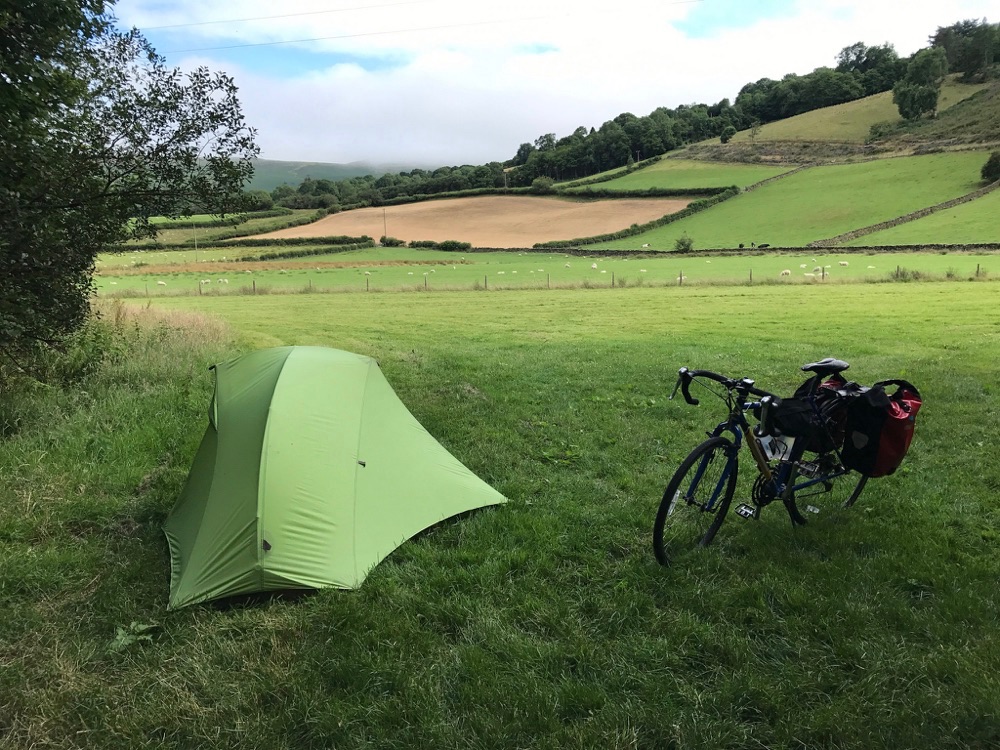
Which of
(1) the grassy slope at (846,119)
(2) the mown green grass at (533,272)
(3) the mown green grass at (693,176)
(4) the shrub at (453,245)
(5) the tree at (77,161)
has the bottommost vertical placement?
(2) the mown green grass at (533,272)

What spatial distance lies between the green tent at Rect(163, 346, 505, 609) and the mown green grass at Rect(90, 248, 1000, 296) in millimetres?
30527

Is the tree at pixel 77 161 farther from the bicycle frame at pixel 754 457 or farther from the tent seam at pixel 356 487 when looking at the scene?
the bicycle frame at pixel 754 457

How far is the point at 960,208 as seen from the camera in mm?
58688

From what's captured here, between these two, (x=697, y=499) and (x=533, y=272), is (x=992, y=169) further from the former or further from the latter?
(x=697, y=499)

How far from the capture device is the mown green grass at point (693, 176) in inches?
3487

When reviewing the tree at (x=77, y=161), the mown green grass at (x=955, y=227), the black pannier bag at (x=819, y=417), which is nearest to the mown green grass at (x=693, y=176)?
the mown green grass at (x=955, y=227)

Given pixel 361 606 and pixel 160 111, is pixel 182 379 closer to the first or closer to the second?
pixel 160 111

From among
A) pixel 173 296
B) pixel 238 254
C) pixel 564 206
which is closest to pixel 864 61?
pixel 564 206

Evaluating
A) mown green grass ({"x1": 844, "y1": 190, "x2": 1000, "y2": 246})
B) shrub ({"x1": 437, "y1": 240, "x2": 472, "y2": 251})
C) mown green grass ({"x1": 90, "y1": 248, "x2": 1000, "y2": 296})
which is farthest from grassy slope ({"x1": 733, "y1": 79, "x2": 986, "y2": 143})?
shrub ({"x1": 437, "y1": 240, "x2": 472, "y2": 251})

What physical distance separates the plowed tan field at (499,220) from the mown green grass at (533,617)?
68737mm

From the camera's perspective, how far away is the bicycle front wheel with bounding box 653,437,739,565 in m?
4.28

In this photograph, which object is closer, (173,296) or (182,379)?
(182,379)

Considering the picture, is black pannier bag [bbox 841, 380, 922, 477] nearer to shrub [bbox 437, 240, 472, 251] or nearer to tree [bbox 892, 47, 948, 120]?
shrub [bbox 437, 240, 472, 251]

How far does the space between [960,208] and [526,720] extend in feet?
242
